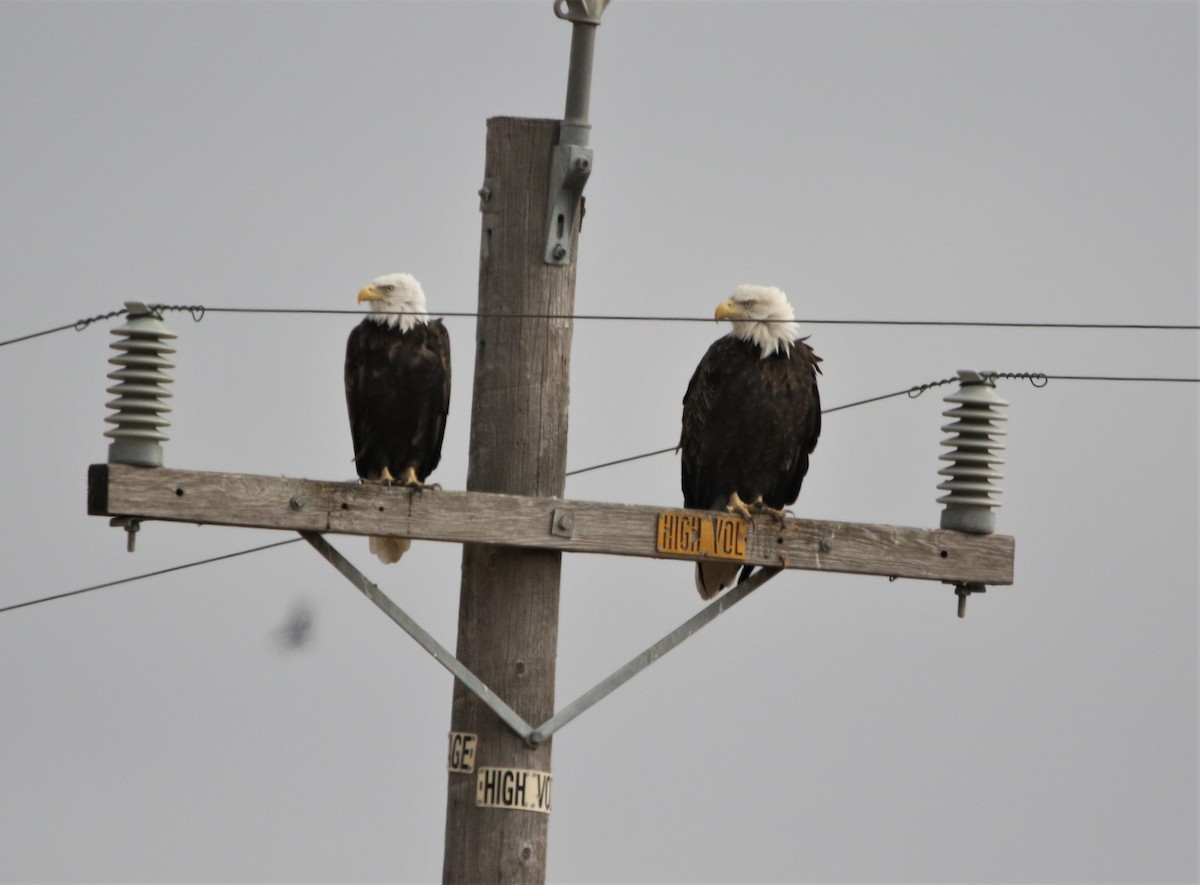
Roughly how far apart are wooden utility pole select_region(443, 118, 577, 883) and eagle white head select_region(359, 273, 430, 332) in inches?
58.9

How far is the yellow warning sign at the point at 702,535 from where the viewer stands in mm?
6023

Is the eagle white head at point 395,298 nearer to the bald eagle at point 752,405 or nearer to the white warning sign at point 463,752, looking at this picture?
the bald eagle at point 752,405

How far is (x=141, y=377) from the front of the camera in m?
5.90

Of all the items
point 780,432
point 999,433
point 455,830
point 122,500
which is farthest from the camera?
point 780,432

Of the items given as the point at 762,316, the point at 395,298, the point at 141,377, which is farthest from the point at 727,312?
the point at 141,377

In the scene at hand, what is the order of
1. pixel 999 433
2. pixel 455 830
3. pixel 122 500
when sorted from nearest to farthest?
pixel 122 500 < pixel 455 830 < pixel 999 433

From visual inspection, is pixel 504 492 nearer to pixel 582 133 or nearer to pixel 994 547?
pixel 582 133

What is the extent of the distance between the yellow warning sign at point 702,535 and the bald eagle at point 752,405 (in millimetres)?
1404

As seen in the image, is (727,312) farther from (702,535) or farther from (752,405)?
(702,535)

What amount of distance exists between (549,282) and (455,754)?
1.51 m

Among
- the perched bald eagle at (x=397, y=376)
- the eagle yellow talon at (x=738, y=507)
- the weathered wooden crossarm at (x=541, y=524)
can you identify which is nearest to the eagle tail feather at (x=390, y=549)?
the perched bald eagle at (x=397, y=376)

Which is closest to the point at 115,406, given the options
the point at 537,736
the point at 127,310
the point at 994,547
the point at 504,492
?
the point at 127,310

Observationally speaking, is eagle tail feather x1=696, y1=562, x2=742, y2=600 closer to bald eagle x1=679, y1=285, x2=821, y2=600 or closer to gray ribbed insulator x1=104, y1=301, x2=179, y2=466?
bald eagle x1=679, y1=285, x2=821, y2=600

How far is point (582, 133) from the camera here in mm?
6293
